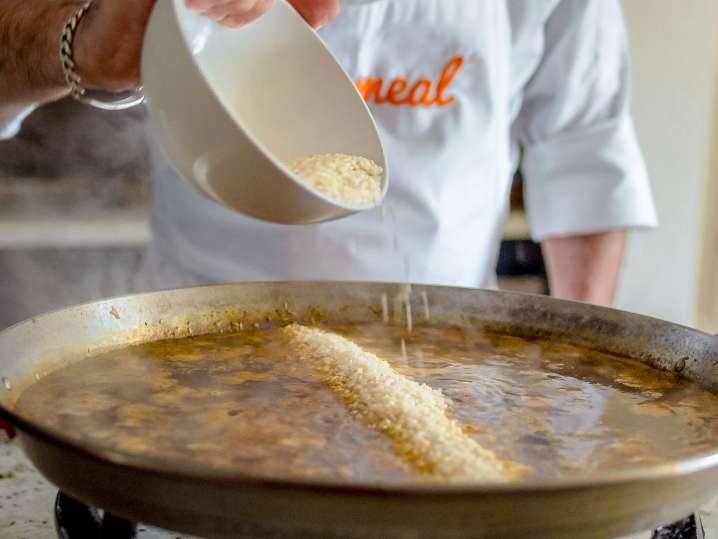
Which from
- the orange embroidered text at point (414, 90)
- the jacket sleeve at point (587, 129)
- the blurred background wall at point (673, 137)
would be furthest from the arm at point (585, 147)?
the blurred background wall at point (673, 137)

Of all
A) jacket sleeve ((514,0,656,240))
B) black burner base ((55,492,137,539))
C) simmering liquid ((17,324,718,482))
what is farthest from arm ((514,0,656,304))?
black burner base ((55,492,137,539))

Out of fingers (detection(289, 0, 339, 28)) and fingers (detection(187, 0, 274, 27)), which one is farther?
fingers (detection(289, 0, 339, 28))

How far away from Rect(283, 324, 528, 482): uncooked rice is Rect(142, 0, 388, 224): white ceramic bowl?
0.60 feet

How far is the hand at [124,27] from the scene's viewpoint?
3.22ft

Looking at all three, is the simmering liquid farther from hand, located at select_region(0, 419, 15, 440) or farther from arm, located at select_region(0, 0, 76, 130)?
arm, located at select_region(0, 0, 76, 130)

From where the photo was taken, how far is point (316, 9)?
1.13 meters

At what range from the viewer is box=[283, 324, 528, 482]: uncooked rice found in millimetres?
778

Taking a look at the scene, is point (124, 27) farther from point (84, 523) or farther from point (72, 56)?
point (84, 523)

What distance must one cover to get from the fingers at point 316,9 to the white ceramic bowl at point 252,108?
0.17 feet

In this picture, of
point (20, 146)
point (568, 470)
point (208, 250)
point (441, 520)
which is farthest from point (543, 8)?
point (20, 146)

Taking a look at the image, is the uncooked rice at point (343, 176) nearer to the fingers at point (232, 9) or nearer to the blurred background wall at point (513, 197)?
the fingers at point (232, 9)

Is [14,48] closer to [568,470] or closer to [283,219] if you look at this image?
[283,219]

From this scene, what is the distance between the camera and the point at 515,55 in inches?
66.3

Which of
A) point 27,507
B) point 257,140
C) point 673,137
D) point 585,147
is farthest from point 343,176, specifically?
Result: point 673,137
